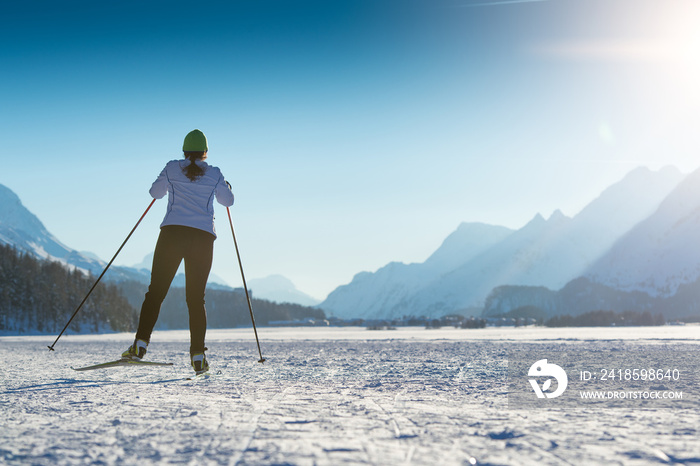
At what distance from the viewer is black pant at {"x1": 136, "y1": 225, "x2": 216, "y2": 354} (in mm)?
6316

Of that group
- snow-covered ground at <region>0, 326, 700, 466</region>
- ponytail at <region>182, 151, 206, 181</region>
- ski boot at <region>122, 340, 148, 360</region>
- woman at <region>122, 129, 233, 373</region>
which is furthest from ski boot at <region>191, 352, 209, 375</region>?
ponytail at <region>182, 151, 206, 181</region>

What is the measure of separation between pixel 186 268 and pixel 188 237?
382 mm

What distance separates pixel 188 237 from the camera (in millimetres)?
6402

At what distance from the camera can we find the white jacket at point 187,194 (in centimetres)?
646

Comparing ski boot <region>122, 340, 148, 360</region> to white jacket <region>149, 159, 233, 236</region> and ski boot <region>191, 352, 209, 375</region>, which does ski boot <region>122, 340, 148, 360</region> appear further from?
white jacket <region>149, 159, 233, 236</region>

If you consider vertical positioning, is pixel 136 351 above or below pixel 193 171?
below

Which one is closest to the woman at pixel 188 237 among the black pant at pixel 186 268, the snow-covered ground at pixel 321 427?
the black pant at pixel 186 268

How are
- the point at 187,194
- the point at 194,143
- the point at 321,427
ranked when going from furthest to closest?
the point at 194,143 < the point at 187,194 < the point at 321,427

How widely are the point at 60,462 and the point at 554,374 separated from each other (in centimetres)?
621

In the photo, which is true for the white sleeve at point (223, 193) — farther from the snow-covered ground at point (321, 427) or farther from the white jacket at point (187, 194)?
the snow-covered ground at point (321, 427)

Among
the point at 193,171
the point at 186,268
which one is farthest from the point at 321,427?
the point at 193,171

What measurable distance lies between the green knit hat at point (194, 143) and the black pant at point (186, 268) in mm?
1085

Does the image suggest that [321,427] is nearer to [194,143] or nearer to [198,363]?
[198,363]

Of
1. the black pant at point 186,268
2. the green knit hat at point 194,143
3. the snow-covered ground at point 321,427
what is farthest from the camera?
the green knit hat at point 194,143
